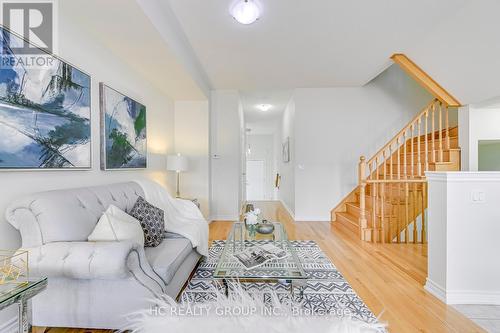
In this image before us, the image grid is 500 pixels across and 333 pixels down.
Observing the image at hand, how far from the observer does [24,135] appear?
5.39 ft

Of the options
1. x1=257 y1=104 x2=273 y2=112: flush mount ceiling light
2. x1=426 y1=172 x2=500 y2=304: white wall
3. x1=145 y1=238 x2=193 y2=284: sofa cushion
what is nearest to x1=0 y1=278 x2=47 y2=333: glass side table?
x1=145 y1=238 x2=193 y2=284: sofa cushion

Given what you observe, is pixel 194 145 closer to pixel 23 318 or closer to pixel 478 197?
pixel 23 318

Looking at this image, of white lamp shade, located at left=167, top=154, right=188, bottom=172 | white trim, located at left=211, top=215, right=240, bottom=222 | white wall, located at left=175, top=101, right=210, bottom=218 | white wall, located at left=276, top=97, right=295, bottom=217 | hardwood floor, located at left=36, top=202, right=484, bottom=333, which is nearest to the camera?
hardwood floor, located at left=36, top=202, right=484, bottom=333

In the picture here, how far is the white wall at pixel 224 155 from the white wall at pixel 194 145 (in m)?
0.35

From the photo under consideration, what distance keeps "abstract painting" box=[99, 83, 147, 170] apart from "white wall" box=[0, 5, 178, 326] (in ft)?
0.25

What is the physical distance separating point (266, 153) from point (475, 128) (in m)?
7.19

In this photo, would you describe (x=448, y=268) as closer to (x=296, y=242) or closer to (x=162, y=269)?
(x=296, y=242)

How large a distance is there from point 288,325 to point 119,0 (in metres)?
2.33

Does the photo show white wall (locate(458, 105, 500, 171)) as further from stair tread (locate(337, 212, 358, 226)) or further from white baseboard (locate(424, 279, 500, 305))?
white baseboard (locate(424, 279, 500, 305))

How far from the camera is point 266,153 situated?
9992 mm

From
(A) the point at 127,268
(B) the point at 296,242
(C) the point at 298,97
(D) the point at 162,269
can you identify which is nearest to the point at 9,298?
(A) the point at 127,268

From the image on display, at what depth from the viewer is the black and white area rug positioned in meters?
1.90

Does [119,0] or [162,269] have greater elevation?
[119,0]

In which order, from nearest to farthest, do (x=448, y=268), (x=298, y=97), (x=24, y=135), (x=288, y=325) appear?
(x=288, y=325) → (x=24, y=135) → (x=448, y=268) → (x=298, y=97)
